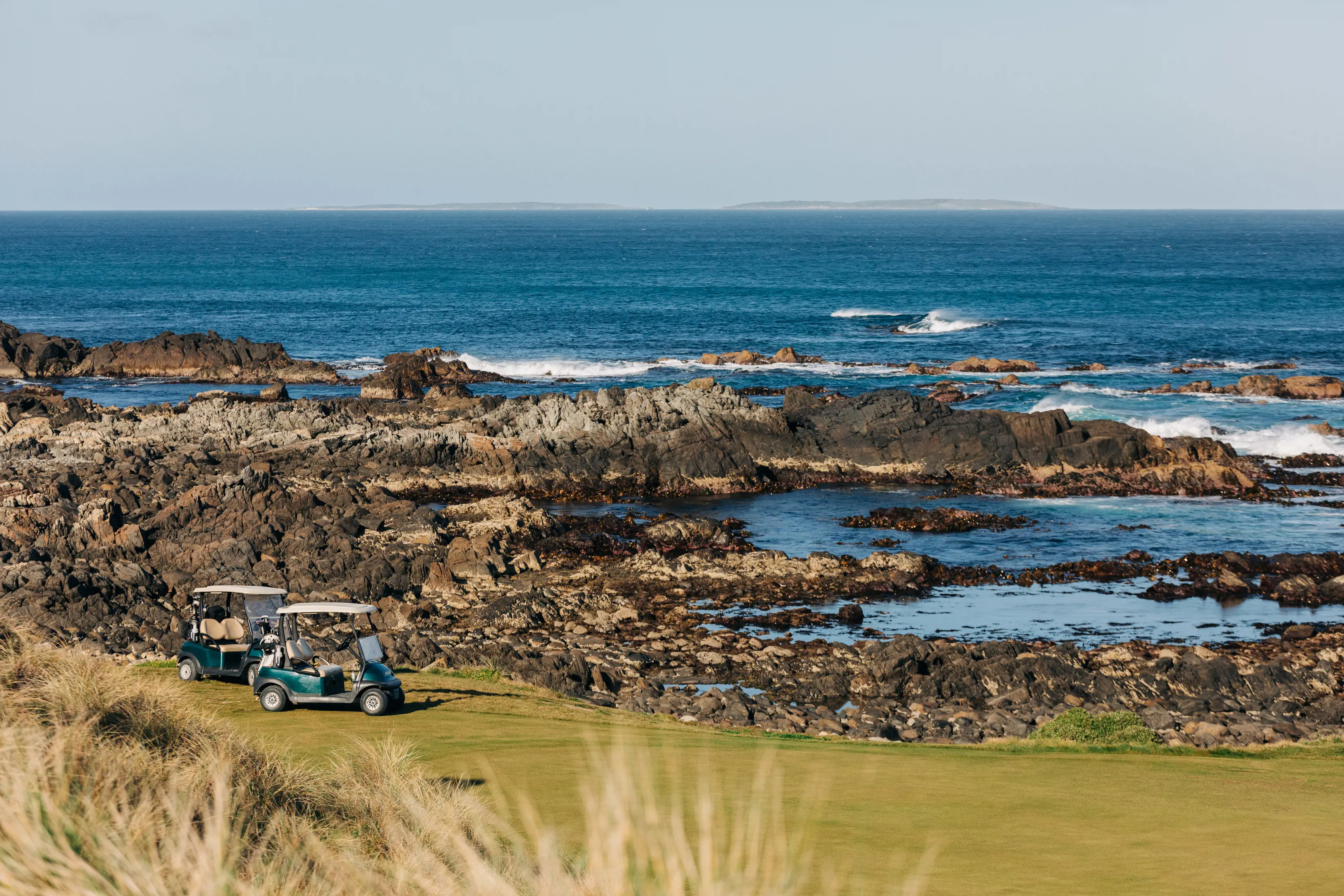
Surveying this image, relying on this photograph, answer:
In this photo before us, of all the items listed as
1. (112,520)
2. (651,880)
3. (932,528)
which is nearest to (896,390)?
(932,528)

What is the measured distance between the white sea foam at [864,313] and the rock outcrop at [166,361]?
1624 inches

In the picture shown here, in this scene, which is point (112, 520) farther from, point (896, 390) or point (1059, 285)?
point (1059, 285)

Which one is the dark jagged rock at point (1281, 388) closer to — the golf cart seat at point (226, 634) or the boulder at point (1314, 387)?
the boulder at point (1314, 387)

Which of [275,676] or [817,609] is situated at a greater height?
[275,676]

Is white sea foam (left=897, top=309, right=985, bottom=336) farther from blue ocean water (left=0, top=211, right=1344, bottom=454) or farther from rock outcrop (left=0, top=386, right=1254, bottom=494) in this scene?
rock outcrop (left=0, top=386, right=1254, bottom=494)

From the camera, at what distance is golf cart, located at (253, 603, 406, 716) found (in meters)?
15.0

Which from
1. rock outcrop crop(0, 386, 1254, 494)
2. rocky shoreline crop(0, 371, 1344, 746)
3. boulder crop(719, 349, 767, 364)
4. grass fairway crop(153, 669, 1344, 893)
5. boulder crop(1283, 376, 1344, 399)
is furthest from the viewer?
boulder crop(719, 349, 767, 364)

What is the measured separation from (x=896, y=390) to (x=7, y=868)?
39.9m

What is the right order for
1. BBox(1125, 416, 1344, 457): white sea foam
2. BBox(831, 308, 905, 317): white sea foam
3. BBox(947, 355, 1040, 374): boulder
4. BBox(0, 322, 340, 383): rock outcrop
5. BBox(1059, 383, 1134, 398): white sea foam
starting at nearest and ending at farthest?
1. BBox(1125, 416, 1344, 457): white sea foam
2. BBox(1059, 383, 1134, 398): white sea foam
3. BBox(0, 322, 340, 383): rock outcrop
4. BBox(947, 355, 1040, 374): boulder
5. BBox(831, 308, 905, 317): white sea foam

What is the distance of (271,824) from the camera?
6.61 meters

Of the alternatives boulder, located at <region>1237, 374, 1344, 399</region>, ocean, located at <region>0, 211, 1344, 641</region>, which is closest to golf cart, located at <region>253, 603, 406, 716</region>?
ocean, located at <region>0, 211, 1344, 641</region>

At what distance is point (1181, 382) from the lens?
193 feet

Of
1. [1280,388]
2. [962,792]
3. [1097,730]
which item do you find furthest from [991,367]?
[962,792]

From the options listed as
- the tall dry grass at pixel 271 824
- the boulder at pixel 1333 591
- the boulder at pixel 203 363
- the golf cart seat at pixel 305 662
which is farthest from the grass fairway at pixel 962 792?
the boulder at pixel 203 363
